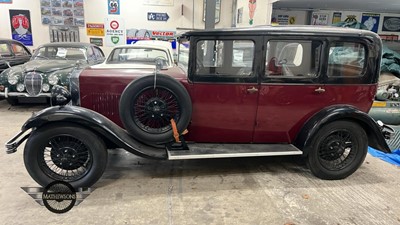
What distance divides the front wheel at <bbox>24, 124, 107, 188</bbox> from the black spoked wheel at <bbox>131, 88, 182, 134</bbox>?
0.44 m

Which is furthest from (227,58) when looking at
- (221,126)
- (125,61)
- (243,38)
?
(125,61)

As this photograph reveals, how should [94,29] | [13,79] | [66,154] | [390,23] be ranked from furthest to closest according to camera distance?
1. [94,29]
2. [390,23]
3. [13,79]
4. [66,154]

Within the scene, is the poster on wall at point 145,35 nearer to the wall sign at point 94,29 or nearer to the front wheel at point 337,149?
the wall sign at point 94,29

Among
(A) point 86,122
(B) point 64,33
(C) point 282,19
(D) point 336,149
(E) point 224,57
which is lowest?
(D) point 336,149

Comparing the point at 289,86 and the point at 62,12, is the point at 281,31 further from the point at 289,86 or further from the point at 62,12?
the point at 62,12

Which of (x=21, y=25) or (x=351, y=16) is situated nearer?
(x=351, y=16)

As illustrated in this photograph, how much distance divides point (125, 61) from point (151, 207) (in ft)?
11.5

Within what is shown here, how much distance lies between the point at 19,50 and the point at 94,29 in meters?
2.44

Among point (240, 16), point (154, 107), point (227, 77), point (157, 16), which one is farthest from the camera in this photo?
point (157, 16)

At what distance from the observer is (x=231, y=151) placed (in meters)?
3.02

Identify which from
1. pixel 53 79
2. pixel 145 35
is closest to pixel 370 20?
pixel 145 35

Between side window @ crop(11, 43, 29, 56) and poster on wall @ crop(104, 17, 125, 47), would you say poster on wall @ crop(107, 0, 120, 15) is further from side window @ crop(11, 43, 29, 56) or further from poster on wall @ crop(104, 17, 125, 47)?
side window @ crop(11, 43, 29, 56)

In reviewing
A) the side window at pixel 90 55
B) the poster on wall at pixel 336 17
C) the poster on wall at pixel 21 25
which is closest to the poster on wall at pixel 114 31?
the poster on wall at pixel 21 25

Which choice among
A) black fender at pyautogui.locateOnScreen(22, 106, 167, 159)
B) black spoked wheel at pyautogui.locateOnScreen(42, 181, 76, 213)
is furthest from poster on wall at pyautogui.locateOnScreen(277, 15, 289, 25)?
black spoked wheel at pyautogui.locateOnScreen(42, 181, 76, 213)
